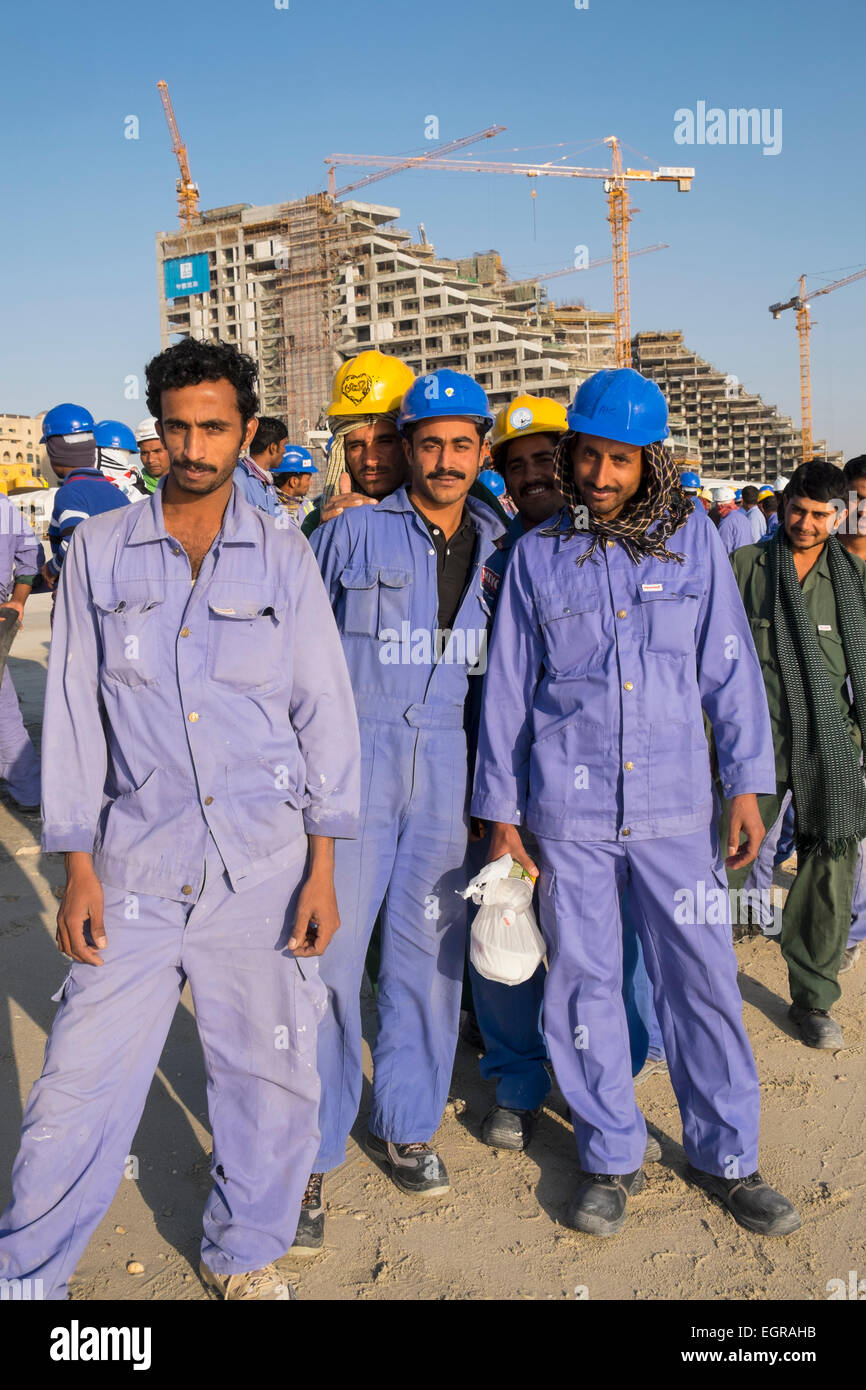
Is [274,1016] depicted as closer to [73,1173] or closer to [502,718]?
[73,1173]

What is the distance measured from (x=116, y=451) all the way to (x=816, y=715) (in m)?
5.23

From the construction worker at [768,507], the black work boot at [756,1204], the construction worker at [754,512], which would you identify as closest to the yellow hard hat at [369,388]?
the black work boot at [756,1204]

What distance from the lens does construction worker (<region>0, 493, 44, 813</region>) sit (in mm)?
6586

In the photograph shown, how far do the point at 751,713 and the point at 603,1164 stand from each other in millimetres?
1398

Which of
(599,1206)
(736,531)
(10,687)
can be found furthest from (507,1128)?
(736,531)

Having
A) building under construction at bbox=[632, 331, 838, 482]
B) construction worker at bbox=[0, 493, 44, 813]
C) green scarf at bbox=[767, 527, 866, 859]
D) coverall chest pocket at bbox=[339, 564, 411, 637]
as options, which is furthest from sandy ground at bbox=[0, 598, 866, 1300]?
building under construction at bbox=[632, 331, 838, 482]

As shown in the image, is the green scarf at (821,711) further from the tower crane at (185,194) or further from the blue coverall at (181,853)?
the tower crane at (185,194)

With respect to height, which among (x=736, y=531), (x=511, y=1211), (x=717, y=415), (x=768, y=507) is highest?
(x=717, y=415)

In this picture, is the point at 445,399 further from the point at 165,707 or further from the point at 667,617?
the point at 165,707

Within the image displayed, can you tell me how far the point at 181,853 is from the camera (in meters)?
2.31

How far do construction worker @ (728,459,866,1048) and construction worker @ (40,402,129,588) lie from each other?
346cm

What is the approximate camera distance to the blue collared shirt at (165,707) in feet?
7.55

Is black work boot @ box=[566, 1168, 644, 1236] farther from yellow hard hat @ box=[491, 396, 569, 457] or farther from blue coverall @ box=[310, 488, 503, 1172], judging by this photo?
yellow hard hat @ box=[491, 396, 569, 457]

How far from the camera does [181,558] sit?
2.37 m
